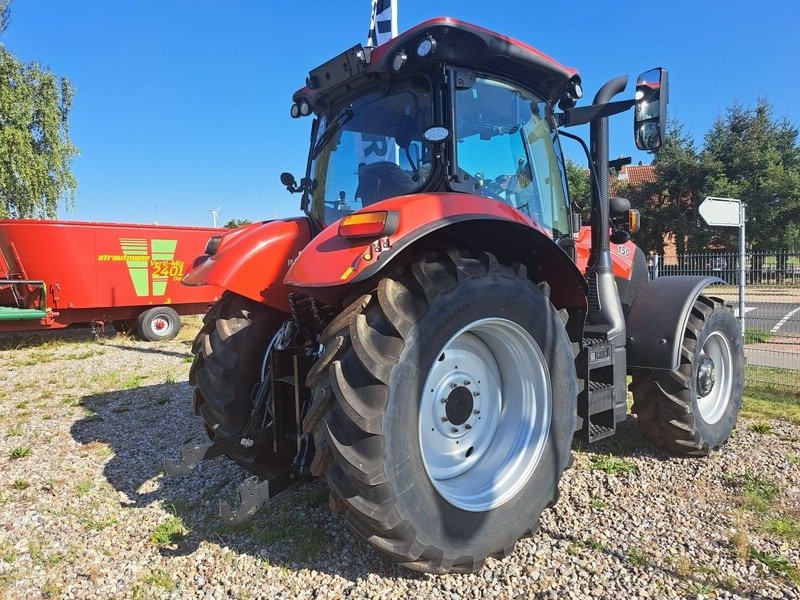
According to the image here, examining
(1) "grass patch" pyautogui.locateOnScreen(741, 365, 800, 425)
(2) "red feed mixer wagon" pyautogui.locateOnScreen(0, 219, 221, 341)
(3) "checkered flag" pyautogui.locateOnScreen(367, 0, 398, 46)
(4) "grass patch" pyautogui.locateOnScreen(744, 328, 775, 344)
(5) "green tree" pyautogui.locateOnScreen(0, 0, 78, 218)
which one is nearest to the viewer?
(1) "grass patch" pyautogui.locateOnScreen(741, 365, 800, 425)

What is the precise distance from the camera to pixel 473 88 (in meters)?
2.94

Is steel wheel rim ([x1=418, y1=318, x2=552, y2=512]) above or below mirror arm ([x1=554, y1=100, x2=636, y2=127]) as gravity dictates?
below

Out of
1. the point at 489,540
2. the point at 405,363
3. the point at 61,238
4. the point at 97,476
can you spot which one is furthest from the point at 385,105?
the point at 61,238

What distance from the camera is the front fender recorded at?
2.92 m

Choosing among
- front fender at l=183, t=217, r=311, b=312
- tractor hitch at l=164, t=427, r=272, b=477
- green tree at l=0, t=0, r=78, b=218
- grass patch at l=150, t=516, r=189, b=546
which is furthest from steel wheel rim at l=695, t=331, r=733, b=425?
green tree at l=0, t=0, r=78, b=218

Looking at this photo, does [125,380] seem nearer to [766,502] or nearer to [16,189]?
[766,502]

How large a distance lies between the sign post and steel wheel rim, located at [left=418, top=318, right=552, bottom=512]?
5029mm

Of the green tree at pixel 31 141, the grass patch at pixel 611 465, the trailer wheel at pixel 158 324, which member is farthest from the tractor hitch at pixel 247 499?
the green tree at pixel 31 141

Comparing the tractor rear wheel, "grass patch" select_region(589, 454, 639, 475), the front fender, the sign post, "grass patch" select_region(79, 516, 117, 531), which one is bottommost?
"grass patch" select_region(589, 454, 639, 475)

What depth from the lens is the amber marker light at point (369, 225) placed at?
7.12 feet

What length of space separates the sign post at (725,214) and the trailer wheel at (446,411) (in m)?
5.01

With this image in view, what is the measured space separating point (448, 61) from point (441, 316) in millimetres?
1408

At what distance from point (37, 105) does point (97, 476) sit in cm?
1939

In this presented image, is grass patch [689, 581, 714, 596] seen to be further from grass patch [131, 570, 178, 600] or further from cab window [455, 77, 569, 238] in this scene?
grass patch [131, 570, 178, 600]
